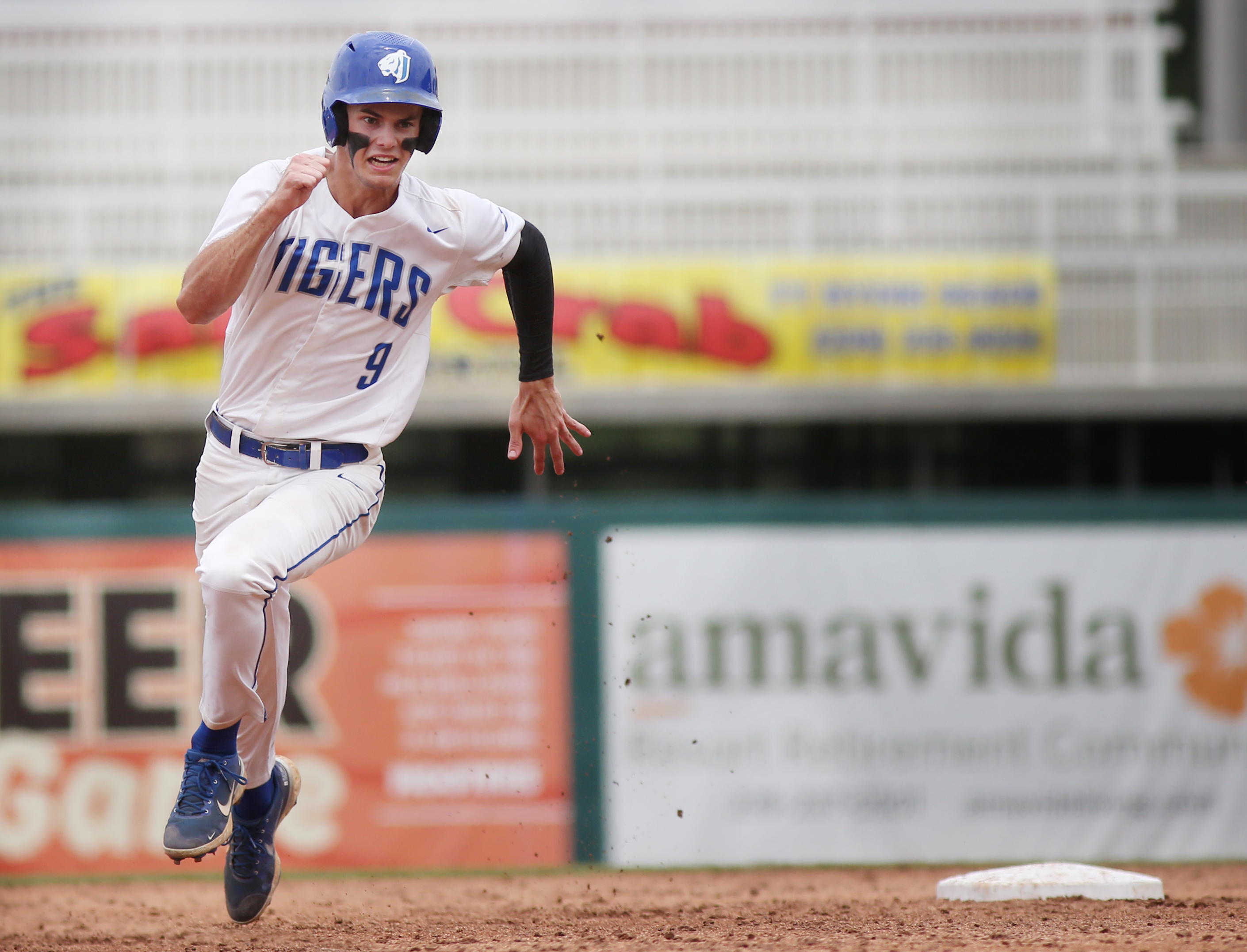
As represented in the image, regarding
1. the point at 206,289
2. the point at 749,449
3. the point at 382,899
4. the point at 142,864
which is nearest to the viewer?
the point at 206,289

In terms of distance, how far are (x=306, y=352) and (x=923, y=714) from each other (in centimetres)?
505

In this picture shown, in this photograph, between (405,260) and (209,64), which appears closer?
(405,260)

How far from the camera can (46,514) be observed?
321 inches

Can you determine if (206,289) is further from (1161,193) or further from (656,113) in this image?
(1161,193)

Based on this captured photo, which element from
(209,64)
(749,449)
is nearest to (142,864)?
(749,449)

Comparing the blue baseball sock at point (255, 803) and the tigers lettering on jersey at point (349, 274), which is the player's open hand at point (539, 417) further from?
the blue baseball sock at point (255, 803)

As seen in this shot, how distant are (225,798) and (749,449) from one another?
27.3 ft

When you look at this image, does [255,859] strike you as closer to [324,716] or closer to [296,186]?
[296,186]

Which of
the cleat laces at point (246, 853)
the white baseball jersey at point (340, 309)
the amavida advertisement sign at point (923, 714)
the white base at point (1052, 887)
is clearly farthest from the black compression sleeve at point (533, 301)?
the amavida advertisement sign at point (923, 714)

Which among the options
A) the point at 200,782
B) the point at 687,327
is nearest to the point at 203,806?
the point at 200,782

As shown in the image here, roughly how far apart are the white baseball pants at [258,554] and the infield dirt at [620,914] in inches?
39.7

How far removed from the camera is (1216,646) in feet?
26.5

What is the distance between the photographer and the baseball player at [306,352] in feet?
12.3

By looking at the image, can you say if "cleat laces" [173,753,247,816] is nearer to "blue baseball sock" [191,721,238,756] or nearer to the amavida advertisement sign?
"blue baseball sock" [191,721,238,756]
